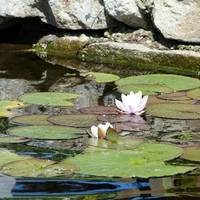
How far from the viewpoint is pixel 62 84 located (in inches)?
168

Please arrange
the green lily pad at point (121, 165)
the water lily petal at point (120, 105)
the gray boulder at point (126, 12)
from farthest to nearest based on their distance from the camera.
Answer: the gray boulder at point (126, 12)
the water lily petal at point (120, 105)
the green lily pad at point (121, 165)

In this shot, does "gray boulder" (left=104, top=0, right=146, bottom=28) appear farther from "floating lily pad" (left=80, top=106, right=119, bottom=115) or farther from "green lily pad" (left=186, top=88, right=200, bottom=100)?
"floating lily pad" (left=80, top=106, right=119, bottom=115)

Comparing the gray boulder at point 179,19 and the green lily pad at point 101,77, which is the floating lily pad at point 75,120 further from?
the gray boulder at point 179,19

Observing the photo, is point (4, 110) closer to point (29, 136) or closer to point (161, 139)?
point (29, 136)

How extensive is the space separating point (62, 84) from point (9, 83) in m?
0.36

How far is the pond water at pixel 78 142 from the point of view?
7.24 feet

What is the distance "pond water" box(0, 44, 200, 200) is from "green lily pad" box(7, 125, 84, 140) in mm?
38

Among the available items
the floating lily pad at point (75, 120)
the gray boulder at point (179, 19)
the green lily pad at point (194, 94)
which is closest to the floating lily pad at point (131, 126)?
the floating lily pad at point (75, 120)

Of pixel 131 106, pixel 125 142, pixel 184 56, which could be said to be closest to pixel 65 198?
pixel 125 142

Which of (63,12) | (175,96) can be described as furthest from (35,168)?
(63,12)

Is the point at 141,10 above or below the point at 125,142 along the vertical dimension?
above

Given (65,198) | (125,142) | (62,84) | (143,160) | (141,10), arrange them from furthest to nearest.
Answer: (141,10) < (62,84) < (125,142) < (143,160) < (65,198)

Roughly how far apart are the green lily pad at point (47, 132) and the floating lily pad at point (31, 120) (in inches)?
3.4

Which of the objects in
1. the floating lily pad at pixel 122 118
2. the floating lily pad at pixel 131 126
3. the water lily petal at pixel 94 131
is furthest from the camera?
the floating lily pad at pixel 122 118
